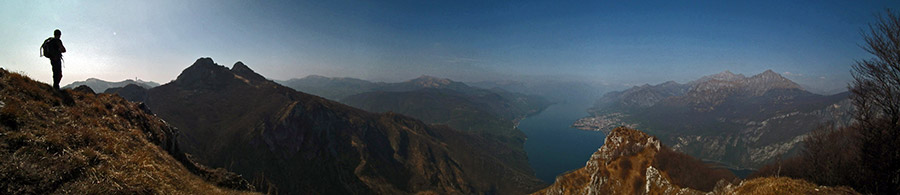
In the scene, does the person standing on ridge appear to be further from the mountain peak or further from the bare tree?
the mountain peak

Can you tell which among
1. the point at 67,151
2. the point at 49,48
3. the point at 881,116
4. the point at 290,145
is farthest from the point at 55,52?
the point at 290,145

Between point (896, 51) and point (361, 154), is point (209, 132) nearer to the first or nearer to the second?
point (361, 154)

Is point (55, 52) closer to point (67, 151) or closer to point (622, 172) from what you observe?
point (67, 151)

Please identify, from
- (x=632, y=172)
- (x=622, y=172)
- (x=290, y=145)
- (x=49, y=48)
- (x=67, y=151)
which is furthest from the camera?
(x=290, y=145)

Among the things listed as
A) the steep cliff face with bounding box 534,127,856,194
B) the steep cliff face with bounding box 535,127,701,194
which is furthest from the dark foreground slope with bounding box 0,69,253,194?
the steep cliff face with bounding box 535,127,701,194

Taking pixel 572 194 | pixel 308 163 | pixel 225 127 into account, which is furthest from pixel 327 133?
pixel 572 194

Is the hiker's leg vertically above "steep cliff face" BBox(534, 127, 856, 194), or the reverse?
the hiker's leg

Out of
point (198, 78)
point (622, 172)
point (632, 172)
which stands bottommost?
point (622, 172)
